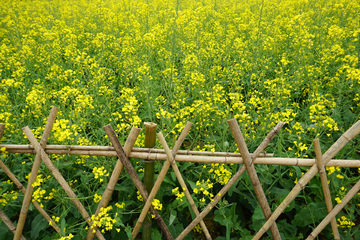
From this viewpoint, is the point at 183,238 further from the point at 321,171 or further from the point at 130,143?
the point at 321,171

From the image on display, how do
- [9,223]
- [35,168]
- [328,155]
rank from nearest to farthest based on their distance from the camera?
1. [328,155]
2. [35,168]
3. [9,223]

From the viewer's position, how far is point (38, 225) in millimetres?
1854

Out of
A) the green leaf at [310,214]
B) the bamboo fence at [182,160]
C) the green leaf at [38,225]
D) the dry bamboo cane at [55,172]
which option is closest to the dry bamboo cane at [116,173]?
the bamboo fence at [182,160]

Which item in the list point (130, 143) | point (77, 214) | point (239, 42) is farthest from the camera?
point (239, 42)

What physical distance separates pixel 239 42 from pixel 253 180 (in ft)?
8.26

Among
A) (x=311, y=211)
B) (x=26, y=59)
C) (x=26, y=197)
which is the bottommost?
(x=311, y=211)

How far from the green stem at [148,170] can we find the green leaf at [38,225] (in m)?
0.82

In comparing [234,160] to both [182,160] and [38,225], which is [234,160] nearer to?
[182,160]

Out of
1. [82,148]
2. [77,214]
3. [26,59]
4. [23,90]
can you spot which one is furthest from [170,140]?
[26,59]

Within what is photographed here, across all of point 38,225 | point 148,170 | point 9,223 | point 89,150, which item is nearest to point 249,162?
point 148,170

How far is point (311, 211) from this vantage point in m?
1.89

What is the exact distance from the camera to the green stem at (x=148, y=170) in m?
1.59

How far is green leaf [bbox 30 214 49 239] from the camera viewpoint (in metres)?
1.83

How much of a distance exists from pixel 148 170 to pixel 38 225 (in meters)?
1.05
